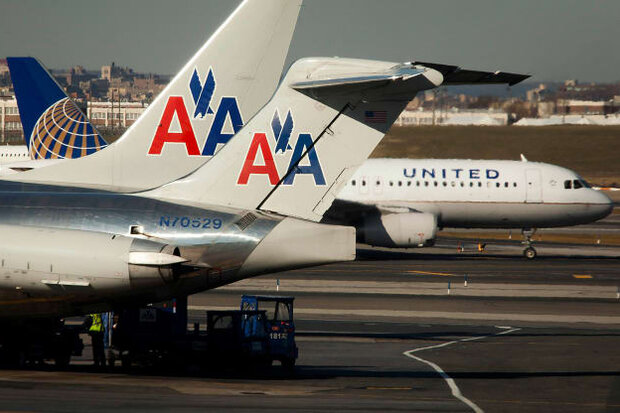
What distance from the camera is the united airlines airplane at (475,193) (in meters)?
56.6

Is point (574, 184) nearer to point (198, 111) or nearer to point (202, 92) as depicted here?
point (198, 111)

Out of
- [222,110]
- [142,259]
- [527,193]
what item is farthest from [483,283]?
[142,259]

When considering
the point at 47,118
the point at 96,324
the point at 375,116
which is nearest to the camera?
the point at 375,116

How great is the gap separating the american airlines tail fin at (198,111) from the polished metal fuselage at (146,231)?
11.8 ft

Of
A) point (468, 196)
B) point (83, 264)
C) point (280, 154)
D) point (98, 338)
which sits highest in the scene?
point (468, 196)

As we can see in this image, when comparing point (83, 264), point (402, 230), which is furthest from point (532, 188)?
point (83, 264)

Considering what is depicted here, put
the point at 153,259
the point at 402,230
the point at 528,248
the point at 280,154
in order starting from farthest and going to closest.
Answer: the point at 528,248 < the point at 402,230 < the point at 280,154 < the point at 153,259

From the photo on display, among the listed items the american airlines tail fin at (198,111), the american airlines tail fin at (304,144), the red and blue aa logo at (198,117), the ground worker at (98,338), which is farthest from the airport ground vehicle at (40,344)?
the red and blue aa logo at (198,117)

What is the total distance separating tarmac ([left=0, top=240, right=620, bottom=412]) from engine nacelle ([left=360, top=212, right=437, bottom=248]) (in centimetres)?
156

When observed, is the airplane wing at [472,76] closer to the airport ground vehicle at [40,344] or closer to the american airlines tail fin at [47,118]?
the airport ground vehicle at [40,344]

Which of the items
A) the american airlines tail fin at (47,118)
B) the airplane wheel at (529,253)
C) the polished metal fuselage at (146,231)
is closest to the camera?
the polished metal fuselage at (146,231)

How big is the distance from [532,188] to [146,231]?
37.0 meters

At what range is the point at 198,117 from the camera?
96.7 ft

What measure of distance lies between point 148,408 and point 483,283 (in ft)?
97.6
